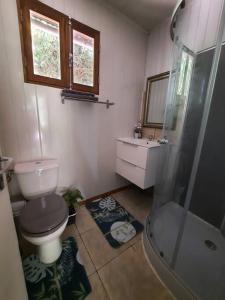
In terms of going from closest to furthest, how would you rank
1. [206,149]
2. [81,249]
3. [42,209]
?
[42,209] < [81,249] < [206,149]

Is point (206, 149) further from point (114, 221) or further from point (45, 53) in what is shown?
point (45, 53)

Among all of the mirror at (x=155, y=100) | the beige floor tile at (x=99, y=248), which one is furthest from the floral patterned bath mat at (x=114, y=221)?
the mirror at (x=155, y=100)

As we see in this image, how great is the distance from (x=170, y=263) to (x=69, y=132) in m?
1.50

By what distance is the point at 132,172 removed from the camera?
1721mm

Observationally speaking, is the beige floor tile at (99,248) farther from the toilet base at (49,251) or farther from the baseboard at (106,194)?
the baseboard at (106,194)

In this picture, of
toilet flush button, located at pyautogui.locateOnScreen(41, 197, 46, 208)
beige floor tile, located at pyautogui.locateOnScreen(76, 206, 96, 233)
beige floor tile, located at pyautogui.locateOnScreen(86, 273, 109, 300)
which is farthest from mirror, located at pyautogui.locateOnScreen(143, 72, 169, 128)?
beige floor tile, located at pyautogui.locateOnScreen(86, 273, 109, 300)

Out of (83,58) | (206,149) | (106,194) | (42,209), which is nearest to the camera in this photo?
(42,209)

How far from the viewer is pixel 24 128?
4.17 feet

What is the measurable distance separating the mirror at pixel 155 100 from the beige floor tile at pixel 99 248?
1500 mm

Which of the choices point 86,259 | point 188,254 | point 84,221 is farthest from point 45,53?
point 188,254

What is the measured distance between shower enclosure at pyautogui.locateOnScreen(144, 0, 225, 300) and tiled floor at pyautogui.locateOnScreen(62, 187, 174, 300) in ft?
0.36

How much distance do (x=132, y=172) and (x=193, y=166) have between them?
745mm

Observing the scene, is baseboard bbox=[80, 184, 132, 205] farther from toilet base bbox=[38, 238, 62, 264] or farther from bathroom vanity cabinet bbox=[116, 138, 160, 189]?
toilet base bbox=[38, 238, 62, 264]

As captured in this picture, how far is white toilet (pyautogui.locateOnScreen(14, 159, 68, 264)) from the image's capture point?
3.03 feet
